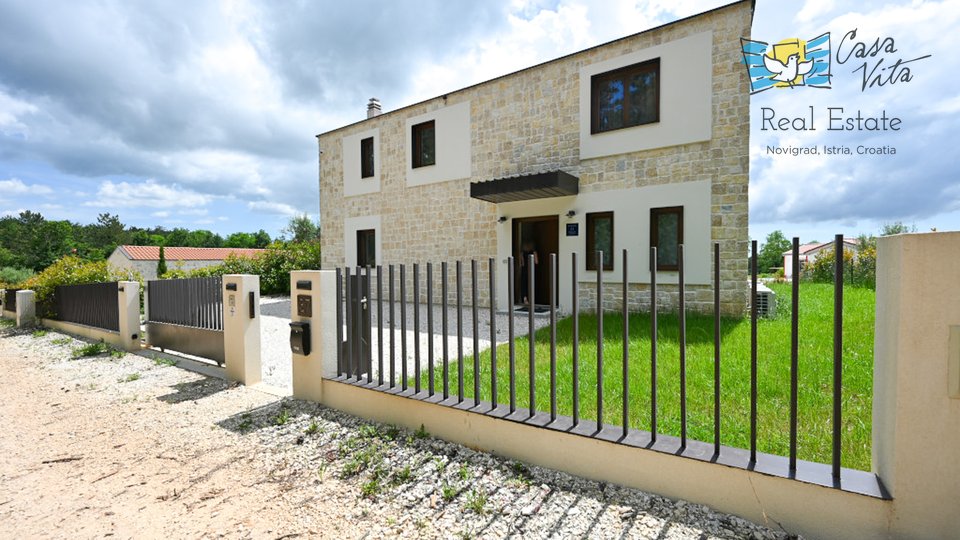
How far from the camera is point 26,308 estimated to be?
11.4 m

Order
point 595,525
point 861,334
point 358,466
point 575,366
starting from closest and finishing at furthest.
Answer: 1. point 595,525
2. point 575,366
3. point 358,466
4. point 861,334

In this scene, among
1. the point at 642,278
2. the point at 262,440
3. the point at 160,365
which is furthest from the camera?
the point at 642,278

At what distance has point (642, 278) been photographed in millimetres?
9086

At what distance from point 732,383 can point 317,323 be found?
426 cm

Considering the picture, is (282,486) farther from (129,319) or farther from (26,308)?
(26,308)

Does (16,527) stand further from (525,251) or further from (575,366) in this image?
(525,251)

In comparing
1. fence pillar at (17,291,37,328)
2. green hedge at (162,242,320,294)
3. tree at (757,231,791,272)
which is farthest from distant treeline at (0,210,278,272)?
tree at (757,231,791,272)

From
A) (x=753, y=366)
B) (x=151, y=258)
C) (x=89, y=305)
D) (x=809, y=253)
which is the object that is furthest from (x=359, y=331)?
(x=151, y=258)

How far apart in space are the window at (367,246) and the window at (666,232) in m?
8.82

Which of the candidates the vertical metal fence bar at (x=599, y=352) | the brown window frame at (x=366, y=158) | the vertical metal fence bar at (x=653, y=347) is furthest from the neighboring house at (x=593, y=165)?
the vertical metal fence bar at (x=653, y=347)

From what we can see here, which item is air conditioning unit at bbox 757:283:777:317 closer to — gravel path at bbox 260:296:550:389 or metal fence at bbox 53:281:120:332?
gravel path at bbox 260:296:550:389

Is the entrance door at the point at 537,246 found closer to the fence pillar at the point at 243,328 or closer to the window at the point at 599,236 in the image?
the window at the point at 599,236

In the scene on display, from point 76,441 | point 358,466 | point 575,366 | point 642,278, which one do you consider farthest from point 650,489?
point 642,278

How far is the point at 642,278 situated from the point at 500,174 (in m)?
4.65
